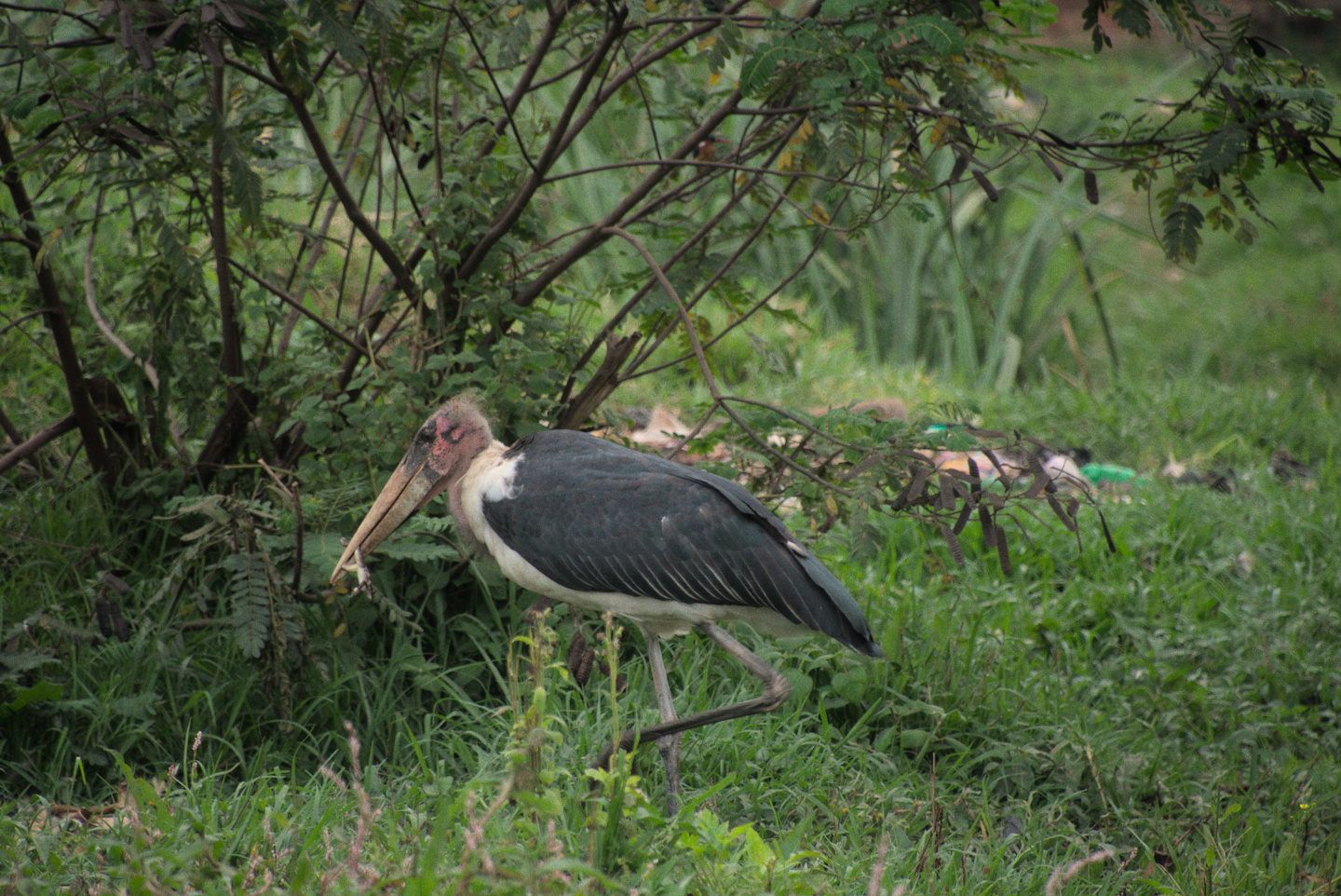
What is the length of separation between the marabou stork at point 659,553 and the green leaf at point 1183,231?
1216mm

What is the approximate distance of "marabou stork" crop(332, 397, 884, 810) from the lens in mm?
2686

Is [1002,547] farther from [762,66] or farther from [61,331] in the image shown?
[61,331]

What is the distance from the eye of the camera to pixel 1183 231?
9.57 ft

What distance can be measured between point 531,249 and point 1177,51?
12.9 m

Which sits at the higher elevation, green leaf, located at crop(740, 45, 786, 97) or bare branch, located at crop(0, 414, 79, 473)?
green leaf, located at crop(740, 45, 786, 97)

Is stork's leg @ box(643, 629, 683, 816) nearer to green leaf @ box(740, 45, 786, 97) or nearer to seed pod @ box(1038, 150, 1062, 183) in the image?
green leaf @ box(740, 45, 786, 97)

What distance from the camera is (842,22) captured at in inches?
111

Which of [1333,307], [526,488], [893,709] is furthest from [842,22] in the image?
[1333,307]

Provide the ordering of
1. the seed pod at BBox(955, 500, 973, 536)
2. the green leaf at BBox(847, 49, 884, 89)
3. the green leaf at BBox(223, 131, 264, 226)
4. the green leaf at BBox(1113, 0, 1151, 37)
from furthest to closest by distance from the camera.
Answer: the green leaf at BBox(223, 131, 264, 226) < the green leaf at BBox(1113, 0, 1151, 37) < the green leaf at BBox(847, 49, 884, 89) < the seed pod at BBox(955, 500, 973, 536)

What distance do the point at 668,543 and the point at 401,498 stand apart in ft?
2.42

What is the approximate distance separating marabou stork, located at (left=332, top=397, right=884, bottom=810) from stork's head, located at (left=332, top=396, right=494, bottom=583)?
108 mm

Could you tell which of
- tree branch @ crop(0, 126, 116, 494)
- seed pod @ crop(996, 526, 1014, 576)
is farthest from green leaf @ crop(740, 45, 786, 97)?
tree branch @ crop(0, 126, 116, 494)

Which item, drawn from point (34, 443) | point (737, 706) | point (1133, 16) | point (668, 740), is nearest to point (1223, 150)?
point (1133, 16)

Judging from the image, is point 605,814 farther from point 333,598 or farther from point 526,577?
point 333,598
